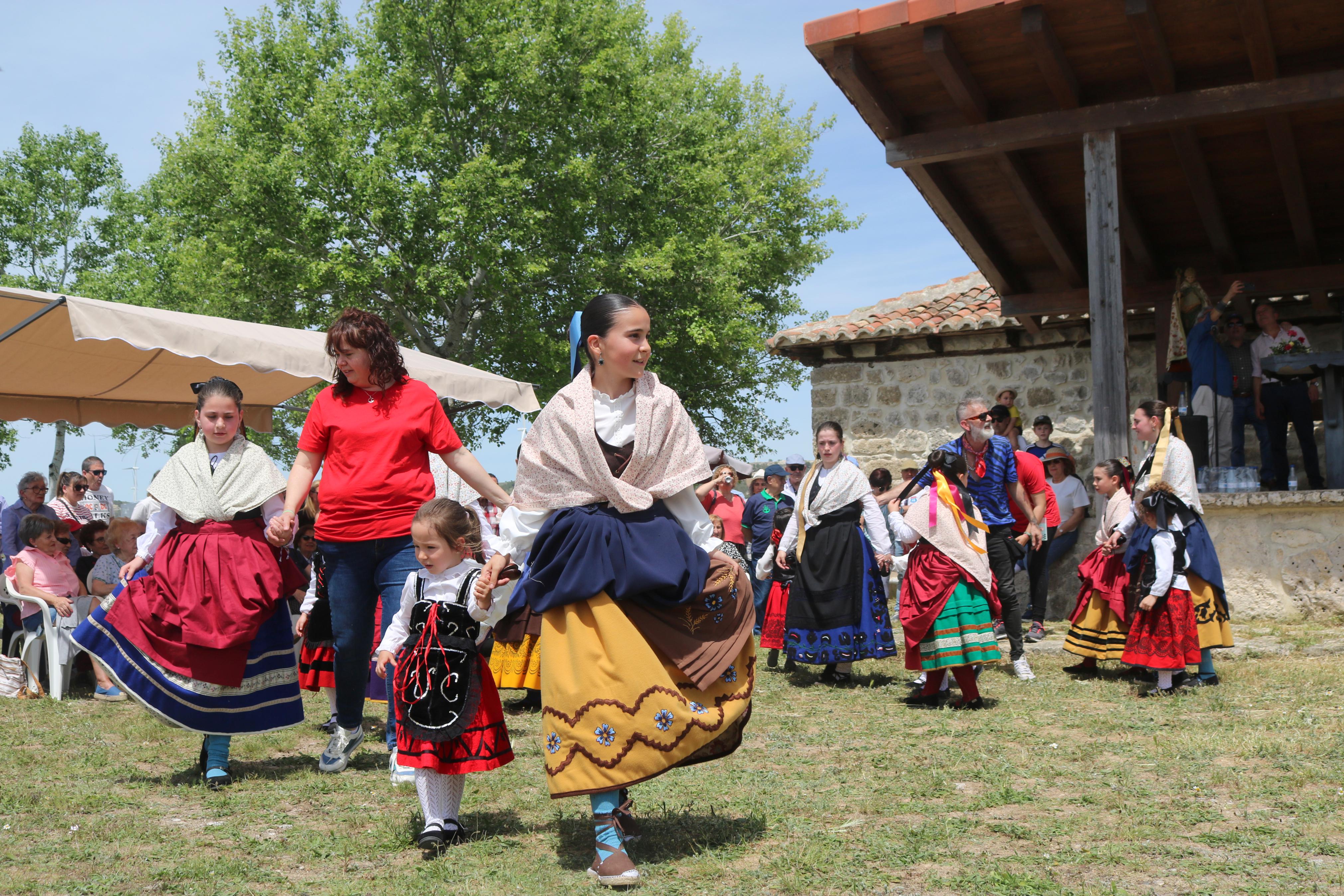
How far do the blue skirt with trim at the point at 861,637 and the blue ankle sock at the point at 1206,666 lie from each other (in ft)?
5.90

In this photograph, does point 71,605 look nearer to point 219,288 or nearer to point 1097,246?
point 1097,246

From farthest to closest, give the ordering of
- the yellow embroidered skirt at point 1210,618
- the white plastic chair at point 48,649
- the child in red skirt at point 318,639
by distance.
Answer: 1. the white plastic chair at point 48,649
2. the yellow embroidered skirt at point 1210,618
3. the child in red skirt at point 318,639

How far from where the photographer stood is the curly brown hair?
172 inches

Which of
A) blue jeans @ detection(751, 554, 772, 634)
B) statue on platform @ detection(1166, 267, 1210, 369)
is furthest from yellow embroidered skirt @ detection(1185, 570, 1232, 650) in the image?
statue on platform @ detection(1166, 267, 1210, 369)

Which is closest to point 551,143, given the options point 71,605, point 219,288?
point 219,288

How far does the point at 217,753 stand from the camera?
14.9ft

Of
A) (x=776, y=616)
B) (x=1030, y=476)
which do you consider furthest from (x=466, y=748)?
(x=1030, y=476)

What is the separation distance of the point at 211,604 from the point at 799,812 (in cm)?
245

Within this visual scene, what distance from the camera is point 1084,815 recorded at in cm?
379

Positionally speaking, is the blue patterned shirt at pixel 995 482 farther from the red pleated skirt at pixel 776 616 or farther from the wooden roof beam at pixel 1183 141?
the wooden roof beam at pixel 1183 141

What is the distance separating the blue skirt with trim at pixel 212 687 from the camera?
4.42 metres

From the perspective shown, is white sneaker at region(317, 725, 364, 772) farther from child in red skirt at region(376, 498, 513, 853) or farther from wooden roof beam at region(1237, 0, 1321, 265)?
wooden roof beam at region(1237, 0, 1321, 265)

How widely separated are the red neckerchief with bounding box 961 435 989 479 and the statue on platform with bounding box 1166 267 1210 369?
448cm

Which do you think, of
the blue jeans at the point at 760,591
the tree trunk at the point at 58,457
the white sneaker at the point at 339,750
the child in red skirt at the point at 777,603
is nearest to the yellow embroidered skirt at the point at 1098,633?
the child in red skirt at the point at 777,603
